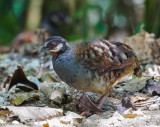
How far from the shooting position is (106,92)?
4.07 m

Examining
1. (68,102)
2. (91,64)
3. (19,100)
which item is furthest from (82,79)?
(19,100)

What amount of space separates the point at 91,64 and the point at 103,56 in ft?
0.62

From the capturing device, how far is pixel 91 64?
12.8 ft

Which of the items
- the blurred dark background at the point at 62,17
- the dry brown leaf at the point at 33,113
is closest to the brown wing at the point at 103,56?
the dry brown leaf at the point at 33,113

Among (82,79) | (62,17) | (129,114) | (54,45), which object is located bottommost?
(129,114)

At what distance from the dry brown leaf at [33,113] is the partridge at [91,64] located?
17.4 inches

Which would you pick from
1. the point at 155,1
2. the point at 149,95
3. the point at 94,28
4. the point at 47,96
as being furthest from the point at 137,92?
the point at 94,28

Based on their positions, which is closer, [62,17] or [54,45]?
[54,45]

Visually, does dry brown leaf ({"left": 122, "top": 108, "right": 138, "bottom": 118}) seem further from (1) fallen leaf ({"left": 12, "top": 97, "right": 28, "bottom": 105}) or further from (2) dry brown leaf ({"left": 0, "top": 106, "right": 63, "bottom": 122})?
(1) fallen leaf ({"left": 12, "top": 97, "right": 28, "bottom": 105})

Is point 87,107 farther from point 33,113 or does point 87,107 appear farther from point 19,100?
point 19,100

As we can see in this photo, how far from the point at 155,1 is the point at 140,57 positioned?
114 inches

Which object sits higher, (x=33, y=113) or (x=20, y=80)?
(x=20, y=80)

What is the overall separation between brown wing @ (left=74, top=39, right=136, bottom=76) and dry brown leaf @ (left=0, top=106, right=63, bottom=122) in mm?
688

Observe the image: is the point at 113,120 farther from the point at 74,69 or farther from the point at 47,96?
the point at 47,96
